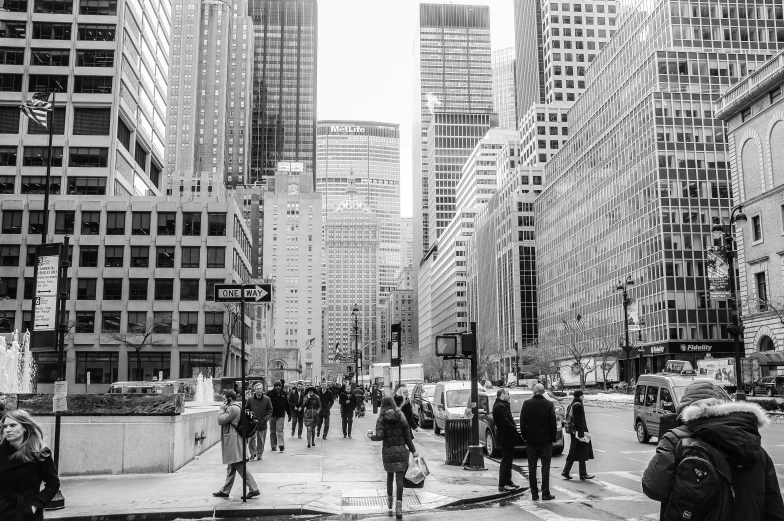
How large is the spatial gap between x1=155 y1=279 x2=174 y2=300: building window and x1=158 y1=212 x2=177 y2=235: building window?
4919mm

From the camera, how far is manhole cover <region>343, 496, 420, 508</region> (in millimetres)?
12320

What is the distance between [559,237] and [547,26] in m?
50.4

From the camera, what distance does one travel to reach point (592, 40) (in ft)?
461

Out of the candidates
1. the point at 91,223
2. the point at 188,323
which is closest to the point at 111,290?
the point at 91,223

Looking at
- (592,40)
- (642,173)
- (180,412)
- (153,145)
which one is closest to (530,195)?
(592,40)

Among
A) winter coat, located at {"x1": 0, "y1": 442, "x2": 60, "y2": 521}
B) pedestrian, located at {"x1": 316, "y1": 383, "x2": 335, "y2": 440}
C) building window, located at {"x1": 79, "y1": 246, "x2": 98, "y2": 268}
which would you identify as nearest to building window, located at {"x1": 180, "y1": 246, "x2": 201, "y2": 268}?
building window, located at {"x1": 79, "y1": 246, "x2": 98, "y2": 268}

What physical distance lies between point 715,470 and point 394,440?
7.45 metres

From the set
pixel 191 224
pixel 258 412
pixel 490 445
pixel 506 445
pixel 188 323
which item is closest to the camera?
pixel 506 445

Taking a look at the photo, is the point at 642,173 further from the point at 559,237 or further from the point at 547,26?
the point at 547,26

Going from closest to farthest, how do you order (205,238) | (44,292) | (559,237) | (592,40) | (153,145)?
(44,292) → (205,238) → (153,145) → (559,237) → (592,40)

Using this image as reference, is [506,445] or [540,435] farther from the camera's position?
[506,445]

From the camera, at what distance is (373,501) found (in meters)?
12.6

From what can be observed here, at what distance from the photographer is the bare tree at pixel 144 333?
234ft

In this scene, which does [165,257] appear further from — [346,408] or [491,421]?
[491,421]
